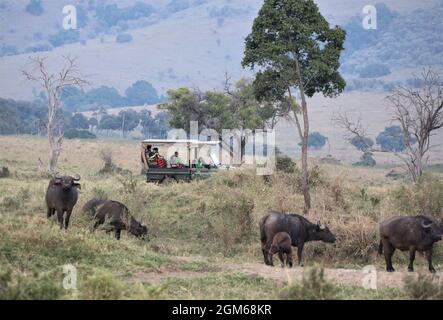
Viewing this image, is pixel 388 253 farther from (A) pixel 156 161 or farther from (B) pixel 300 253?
(A) pixel 156 161

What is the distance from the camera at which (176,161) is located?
1217 inches

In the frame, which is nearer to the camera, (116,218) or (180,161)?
(116,218)

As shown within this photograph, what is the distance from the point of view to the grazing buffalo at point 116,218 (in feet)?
63.6

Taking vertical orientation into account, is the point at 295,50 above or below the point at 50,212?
above

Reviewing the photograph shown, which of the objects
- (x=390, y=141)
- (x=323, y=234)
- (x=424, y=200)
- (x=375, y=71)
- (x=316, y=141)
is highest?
(x=375, y=71)

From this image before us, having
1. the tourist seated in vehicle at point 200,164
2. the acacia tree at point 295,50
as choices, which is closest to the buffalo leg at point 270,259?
the acacia tree at point 295,50

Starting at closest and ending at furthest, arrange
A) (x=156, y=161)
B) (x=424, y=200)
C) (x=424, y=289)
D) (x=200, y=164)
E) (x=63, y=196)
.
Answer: (x=424, y=289) < (x=63, y=196) < (x=424, y=200) < (x=156, y=161) < (x=200, y=164)

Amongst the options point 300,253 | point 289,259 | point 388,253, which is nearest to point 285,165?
point 300,253

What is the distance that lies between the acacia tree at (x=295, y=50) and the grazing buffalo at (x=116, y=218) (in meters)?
6.48

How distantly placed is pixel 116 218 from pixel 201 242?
327 centimetres

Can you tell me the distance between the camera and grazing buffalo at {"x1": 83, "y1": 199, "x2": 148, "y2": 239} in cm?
1938

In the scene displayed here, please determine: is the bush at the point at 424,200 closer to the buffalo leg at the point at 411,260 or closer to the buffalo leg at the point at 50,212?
the buffalo leg at the point at 411,260

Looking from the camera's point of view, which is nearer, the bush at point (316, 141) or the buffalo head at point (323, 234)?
the buffalo head at point (323, 234)

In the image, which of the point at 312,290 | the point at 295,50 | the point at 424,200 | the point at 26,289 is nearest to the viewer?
the point at 26,289
